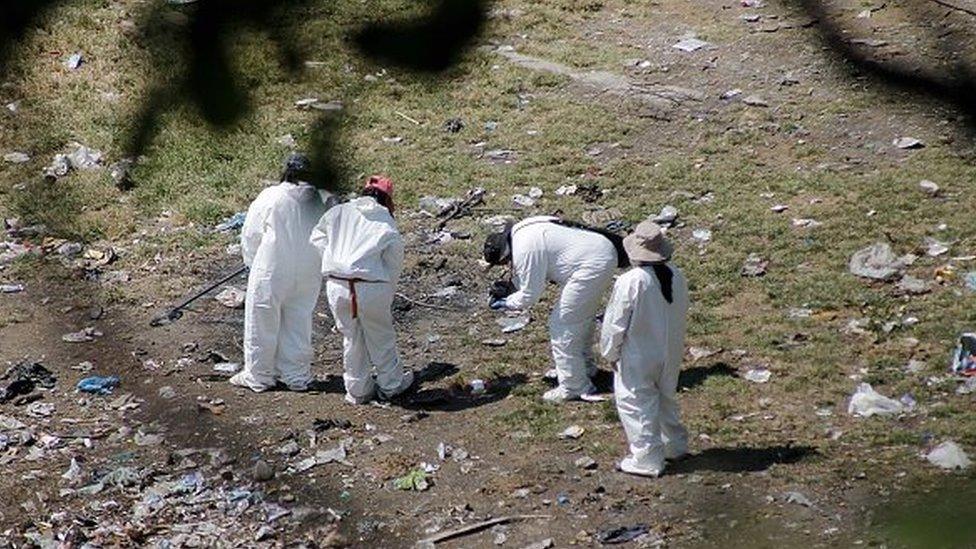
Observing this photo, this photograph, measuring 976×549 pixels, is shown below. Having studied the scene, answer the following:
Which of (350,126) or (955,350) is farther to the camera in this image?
(350,126)

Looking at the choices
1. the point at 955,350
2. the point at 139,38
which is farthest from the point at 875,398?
the point at 139,38

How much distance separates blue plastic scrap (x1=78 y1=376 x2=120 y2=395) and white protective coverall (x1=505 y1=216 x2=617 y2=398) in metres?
2.55

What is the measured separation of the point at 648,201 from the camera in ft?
41.1

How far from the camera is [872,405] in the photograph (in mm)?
9289

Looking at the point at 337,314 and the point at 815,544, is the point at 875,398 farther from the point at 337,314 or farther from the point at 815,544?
the point at 337,314

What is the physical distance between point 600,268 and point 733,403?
104 cm

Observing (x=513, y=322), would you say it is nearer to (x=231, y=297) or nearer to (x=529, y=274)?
(x=529, y=274)

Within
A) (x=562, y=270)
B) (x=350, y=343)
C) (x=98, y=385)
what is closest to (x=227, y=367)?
(x=98, y=385)

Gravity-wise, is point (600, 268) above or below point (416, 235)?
above

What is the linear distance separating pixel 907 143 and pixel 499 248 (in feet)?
15.1

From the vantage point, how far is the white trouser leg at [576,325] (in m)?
9.46

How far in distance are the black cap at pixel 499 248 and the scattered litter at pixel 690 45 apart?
595 centimetres

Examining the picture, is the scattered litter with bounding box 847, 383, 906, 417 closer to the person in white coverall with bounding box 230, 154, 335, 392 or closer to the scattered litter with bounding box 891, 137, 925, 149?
the person in white coverall with bounding box 230, 154, 335, 392

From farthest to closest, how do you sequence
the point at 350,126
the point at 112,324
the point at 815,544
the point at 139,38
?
the point at 139,38
the point at 350,126
the point at 112,324
the point at 815,544
